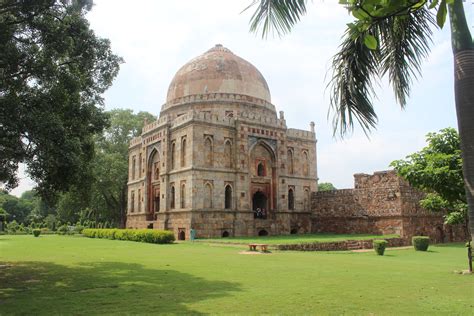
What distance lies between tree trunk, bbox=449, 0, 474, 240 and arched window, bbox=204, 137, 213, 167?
2246 centimetres

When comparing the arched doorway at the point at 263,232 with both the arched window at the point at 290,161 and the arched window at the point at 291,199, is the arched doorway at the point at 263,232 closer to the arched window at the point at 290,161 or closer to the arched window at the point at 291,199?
the arched window at the point at 291,199

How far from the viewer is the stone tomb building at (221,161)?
26484 millimetres

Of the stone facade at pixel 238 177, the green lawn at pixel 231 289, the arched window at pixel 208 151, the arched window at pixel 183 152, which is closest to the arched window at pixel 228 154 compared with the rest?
the stone facade at pixel 238 177

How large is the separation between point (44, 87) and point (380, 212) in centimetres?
2258

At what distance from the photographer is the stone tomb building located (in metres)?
26.5

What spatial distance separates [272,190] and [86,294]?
2267 centimetres

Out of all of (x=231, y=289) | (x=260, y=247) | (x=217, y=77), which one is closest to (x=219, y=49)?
(x=217, y=77)

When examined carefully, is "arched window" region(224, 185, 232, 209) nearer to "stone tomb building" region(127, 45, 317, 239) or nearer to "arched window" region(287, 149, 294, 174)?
"stone tomb building" region(127, 45, 317, 239)

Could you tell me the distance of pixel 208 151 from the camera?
27.0 meters

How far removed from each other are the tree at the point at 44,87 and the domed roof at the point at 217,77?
21.5 metres

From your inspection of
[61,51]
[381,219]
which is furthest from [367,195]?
[61,51]

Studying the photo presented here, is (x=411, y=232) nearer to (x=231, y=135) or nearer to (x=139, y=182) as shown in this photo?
(x=231, y=135)

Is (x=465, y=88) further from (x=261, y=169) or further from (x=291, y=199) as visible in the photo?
(x=291, y=199)

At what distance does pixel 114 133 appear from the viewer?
41562 millimetres
